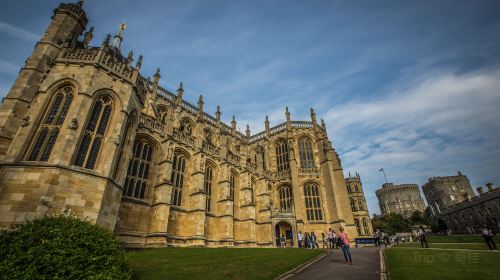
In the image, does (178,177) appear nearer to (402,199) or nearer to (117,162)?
(117,162)

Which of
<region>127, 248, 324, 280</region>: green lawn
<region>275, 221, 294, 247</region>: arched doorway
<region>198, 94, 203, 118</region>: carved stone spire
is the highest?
<region>198, 94, 203, 118</region>: carved stone spire

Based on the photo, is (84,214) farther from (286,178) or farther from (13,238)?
(286,178)

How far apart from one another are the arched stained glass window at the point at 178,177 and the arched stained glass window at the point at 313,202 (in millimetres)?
18147

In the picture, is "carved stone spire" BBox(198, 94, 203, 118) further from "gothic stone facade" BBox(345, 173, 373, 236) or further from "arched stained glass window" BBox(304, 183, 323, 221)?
"gothic stone facade" BBox(345, 173, 373, 236)

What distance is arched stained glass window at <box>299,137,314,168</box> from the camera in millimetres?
34969

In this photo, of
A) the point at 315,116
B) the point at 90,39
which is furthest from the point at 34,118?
the point at 315,116

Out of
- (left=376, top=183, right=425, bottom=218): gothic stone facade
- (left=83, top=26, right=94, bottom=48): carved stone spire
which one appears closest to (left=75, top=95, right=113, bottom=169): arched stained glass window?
(left=83, top=26, right=94, bottom=48): carved stone spire

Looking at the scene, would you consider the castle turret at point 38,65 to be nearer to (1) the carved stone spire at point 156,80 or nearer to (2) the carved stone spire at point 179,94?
(1) the carved stone spire at point 156,80

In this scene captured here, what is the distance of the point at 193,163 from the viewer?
22.2m

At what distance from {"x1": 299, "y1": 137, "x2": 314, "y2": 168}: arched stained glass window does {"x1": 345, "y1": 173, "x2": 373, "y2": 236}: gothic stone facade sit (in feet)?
47.7

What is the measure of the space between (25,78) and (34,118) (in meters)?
3.79

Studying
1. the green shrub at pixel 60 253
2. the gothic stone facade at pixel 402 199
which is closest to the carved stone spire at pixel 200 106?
the green shrub at pixel 60 253

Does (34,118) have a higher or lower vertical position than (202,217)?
higher

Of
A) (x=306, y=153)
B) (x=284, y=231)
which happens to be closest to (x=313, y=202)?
(x=284, y=231)
